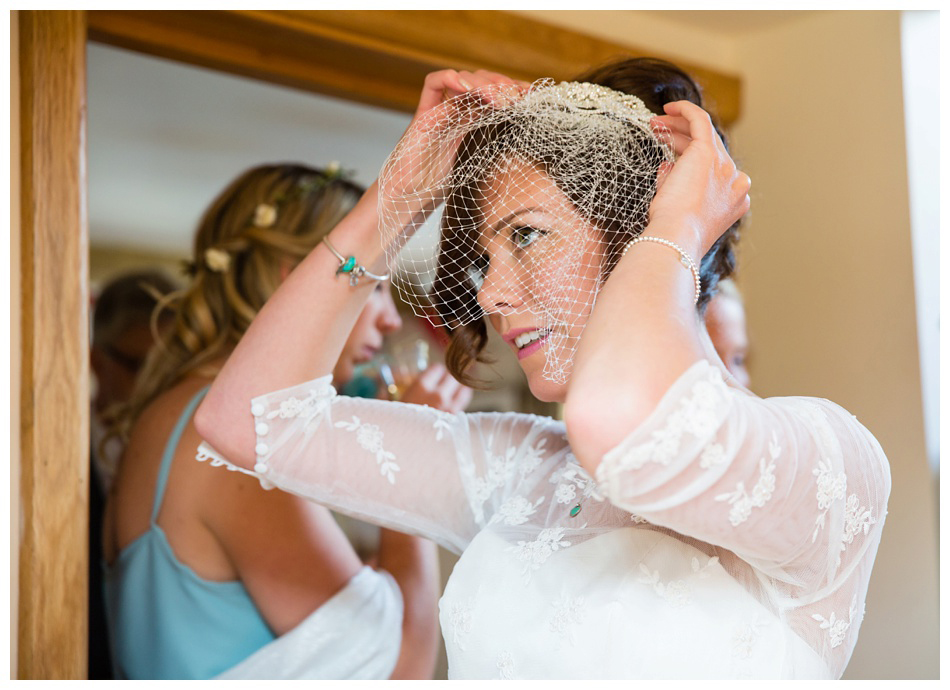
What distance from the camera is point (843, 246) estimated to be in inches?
79.2

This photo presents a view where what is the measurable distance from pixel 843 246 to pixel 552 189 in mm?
1159

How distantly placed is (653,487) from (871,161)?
1455 millimetres

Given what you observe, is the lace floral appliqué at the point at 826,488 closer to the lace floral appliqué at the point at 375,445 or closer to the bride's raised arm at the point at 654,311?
the bride's raised arm at the point at 654,311

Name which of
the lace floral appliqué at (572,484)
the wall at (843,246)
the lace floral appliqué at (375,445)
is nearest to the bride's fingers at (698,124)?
the lace floral appliqué at (572,484)

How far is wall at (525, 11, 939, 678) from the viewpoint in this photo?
1.83 m

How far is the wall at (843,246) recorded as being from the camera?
1834 millimetres

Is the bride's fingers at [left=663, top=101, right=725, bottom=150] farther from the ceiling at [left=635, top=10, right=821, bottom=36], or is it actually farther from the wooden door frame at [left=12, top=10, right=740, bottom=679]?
the ceiling at [left=635, top=10, right=821, bottom=36]

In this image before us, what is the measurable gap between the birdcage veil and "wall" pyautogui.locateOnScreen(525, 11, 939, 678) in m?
0.94

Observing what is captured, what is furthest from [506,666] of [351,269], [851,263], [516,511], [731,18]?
[731,18]

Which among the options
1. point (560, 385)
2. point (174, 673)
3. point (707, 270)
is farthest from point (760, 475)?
point (174, 673)

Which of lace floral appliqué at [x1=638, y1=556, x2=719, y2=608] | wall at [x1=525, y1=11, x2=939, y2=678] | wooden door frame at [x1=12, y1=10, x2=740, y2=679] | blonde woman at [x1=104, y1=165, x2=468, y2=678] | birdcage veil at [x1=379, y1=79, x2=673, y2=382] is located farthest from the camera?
wall at [x1=525, y1=11, x2=939, y2=678]

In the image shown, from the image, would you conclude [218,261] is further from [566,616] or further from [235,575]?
[566,616]

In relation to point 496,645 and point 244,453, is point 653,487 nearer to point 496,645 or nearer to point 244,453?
point 496,645

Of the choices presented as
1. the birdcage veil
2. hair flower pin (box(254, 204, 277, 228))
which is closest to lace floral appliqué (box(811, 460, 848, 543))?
the birdcage veil
